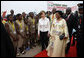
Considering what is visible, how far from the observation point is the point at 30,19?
519cm

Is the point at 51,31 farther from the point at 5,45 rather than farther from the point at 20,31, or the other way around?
the point at 5,45

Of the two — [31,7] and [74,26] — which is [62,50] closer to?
[74,26]

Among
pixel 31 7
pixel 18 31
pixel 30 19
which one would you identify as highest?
pixel 31 7

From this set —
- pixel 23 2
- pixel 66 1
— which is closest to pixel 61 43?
pixel 23 2

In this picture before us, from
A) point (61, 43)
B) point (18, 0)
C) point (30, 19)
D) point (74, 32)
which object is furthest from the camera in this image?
point (18, 0)

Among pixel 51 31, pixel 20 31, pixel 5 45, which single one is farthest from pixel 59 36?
pixel 5 45

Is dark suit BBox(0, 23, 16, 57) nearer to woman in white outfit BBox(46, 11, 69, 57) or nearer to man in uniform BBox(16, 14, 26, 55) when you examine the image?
woman in white outfit BBox(46, 11, 69, 57)

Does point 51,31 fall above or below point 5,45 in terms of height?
below

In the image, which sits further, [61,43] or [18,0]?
[18,0]

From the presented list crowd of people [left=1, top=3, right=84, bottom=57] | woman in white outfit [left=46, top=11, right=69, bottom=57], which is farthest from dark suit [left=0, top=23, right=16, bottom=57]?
woman in white outfit [left=46, top=11, right=69, bottom=57]

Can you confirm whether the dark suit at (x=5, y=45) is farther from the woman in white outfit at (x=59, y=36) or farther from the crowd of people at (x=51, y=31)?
the woman in white outfit at (x=59, y=36)

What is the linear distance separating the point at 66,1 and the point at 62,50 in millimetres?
6748

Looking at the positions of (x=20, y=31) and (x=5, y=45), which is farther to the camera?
(x=20, y=31)

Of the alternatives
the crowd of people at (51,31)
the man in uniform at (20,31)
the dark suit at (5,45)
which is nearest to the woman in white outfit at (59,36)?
the crowd of people at (51,31)
